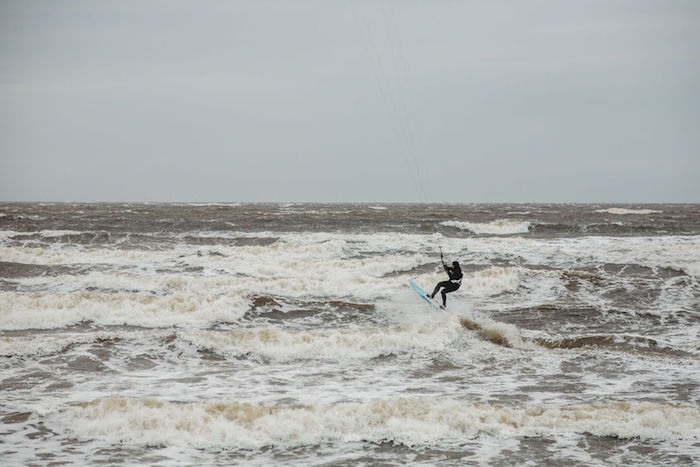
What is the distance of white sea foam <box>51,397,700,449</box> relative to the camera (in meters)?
7.95

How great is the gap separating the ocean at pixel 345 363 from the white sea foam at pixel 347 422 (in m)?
0.03

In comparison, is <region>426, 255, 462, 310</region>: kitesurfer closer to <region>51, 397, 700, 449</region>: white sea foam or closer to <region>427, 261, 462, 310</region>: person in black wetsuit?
<region>427, 261, 462, 310</region>: person in black wetsuit

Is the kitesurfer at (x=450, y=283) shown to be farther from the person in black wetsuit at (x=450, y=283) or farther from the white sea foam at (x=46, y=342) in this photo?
the white sea foam at (x=46, y=342)

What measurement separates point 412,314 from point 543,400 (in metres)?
7.76

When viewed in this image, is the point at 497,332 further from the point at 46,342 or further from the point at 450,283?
the point at 46,342

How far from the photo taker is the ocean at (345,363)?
777 cm

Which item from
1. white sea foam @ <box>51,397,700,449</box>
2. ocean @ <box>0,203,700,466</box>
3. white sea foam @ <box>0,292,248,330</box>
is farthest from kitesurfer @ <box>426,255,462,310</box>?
white sea foam @ <box>51,397,700,449</box>

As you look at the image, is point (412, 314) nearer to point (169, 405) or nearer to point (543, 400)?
point (543, 400)

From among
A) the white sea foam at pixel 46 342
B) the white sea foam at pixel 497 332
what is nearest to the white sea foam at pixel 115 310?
the white sea foam at pixel 46 342

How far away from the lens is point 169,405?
8.74m

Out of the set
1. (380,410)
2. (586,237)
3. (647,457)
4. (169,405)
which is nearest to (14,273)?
(169,405)

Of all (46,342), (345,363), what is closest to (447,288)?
(345,363)

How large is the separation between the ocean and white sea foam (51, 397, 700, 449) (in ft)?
0.10

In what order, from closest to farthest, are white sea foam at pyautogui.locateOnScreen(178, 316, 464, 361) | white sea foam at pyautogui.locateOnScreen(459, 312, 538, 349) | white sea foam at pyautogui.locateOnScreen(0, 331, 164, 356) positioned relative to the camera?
white sea foam at pyautogui.locateOnScreen(0, 331, 164, 356) < white sea foam at pyautogui.locateOnScreen(178, 316, 464, 361) < white sea foam at pyautogui.locateOnScreen(459, 312, 538, 349)
